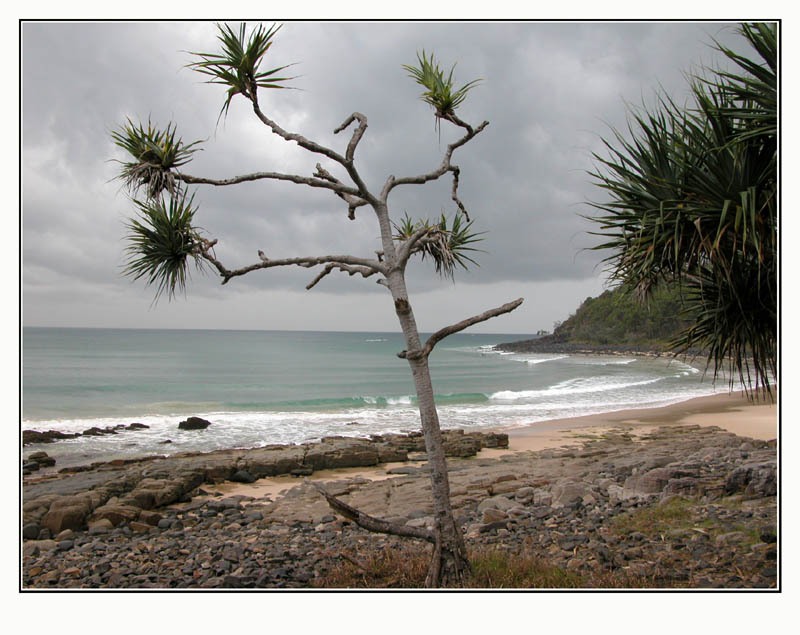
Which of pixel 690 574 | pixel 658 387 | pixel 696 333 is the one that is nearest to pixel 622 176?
pixel 696 333

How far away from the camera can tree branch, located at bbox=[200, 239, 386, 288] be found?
15.1ft

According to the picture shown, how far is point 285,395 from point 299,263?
27.4 meters

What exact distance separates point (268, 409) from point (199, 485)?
1556 centimetres

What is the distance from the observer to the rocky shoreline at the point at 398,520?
4.80 m

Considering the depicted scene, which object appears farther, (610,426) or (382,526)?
(610,426)

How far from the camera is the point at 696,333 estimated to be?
6.52m

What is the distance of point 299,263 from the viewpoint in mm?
4664

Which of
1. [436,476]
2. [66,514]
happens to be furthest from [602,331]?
[436,476]

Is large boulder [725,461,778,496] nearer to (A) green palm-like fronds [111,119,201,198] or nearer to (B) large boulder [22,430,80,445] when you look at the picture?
(A) green palm-like fronds [111,119,201,198]

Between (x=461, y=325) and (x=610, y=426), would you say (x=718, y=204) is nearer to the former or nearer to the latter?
(x=461, y=325)

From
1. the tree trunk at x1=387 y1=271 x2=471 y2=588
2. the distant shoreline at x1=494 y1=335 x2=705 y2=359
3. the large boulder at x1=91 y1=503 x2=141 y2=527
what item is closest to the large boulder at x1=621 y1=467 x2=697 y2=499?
the tree trunk at x1=387 y1=271 x2=471 y2=588

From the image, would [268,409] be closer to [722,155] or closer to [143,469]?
[143,469]

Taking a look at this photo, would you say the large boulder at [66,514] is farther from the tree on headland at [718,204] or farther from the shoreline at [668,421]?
the shoreline at [668,421]

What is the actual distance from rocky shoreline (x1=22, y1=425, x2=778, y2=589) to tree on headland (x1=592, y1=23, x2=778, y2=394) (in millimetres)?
1566
